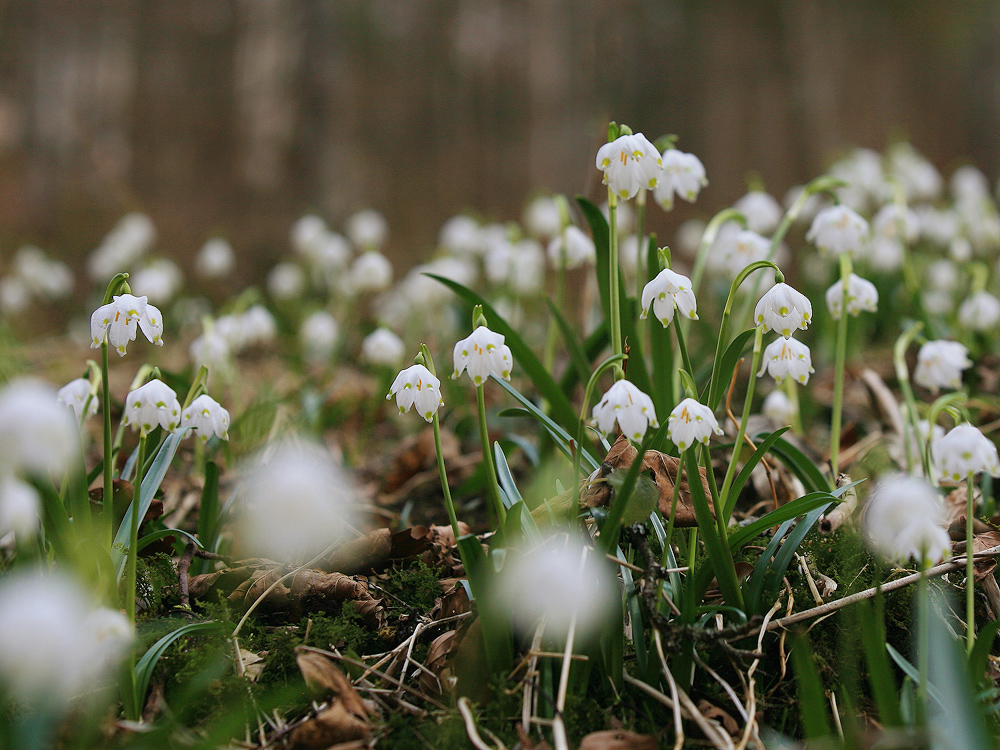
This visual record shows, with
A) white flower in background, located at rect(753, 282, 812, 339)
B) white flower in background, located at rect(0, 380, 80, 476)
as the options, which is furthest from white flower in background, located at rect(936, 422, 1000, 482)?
white flower in background, located at rect(0, 380, 80, 476)

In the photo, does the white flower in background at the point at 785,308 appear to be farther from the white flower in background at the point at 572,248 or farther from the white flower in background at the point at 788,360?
the white flower in background at the point at 572,248

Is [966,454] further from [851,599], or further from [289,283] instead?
[289,283]

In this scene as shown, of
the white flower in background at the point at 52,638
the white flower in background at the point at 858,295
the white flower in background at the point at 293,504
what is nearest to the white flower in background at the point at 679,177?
the white flower in background at the point at 858,295

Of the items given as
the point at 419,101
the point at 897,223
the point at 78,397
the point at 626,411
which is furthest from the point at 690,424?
the point at 419,101

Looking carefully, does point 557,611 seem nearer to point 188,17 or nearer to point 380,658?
point 380,658

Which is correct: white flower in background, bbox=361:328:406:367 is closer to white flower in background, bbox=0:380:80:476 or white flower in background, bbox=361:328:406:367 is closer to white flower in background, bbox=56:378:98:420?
white flower in background, bbox=56:378:98:420

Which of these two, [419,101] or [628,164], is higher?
[419,101]

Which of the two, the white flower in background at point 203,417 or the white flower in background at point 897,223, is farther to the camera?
the white flower in background at point 897,223
